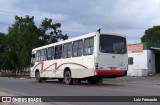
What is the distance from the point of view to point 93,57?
69.3 ft

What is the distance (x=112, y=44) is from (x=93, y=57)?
5.15ft

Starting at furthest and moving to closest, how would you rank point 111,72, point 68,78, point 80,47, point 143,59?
point 143,59, point 68,78, point 80,47, point 111,72

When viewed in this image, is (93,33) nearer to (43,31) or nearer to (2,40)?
(43,31)

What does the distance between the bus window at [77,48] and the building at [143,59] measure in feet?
76.7

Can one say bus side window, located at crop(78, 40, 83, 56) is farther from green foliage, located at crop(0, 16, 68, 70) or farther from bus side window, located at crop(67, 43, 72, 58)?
green foliage, located at crop(0, 16, 68, 70)

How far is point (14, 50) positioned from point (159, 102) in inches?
2228

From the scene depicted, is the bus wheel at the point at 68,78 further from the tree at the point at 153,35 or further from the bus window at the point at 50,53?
the tree at the point at 153,35

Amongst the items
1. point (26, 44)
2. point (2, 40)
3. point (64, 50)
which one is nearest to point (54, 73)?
point (64, 50)

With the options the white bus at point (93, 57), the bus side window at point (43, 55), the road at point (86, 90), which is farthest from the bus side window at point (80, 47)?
the bus side window at point (43, 55)

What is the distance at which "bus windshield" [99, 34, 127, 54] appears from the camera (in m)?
21.3

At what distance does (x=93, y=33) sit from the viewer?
2134 cm

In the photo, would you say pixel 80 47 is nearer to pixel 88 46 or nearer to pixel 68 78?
pixel 88 46

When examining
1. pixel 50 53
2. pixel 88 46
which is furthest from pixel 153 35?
pixel 88 46

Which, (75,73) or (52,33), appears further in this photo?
(52,33)
